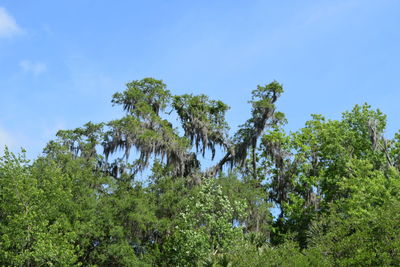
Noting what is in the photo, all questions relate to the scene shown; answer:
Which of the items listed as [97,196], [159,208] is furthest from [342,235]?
[97,196]

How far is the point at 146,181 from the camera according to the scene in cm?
3666

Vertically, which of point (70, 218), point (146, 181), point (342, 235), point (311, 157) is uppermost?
point (311, 157)

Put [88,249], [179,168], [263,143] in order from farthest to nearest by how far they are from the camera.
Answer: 1. [263,143]
2. [179,168]
3. [88,249]

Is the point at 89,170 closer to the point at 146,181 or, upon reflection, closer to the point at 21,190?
the point at 146,181

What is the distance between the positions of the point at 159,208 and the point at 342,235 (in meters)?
12.3

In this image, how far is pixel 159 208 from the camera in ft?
116

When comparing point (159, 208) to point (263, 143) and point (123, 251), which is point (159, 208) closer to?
point (123, 251)

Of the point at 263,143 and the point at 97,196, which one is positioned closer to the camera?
the point at 97,196

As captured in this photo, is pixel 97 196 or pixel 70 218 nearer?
pixel 70 218

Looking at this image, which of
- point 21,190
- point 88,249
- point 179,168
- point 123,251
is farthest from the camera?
point 179,168

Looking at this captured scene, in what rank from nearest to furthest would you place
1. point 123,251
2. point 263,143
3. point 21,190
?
point 21,190
point 123,251
point 263,143

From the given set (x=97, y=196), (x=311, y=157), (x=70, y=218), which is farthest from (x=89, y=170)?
(x=311, y=157)

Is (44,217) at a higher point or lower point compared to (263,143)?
lower

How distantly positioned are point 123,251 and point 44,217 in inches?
200
